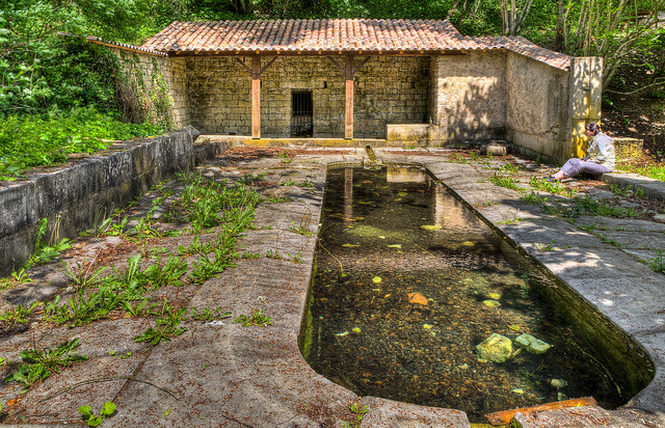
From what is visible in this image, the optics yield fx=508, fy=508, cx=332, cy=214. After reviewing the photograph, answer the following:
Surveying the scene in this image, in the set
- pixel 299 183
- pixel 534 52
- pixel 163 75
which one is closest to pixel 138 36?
pixel 163 75

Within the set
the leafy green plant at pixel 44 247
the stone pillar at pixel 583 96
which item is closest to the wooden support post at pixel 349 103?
the stone pillar at pixel 583 96

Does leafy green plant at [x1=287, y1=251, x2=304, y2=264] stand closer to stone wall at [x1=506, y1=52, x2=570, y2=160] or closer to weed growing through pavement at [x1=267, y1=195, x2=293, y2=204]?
weed growing through pavement at [x1=267, y1=195, x2=293, y2=204]

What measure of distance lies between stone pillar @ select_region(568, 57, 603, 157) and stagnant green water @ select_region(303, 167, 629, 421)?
522 centimetres

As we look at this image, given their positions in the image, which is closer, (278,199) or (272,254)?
(272,254)

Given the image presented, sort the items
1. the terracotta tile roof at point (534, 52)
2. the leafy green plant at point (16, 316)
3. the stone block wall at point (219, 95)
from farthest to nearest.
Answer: the stone block wall at point (219, 95), the terracotta tile roof at point (534, 52), the leafy green plant at point (16, 316)

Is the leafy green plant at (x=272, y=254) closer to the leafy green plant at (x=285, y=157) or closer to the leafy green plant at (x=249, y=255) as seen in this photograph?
the leafy green plant at (x=249, y=255)

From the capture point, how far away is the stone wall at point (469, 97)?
15.3 meters

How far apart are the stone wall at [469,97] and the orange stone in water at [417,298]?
11802 mm

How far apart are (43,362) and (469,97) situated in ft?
48.2

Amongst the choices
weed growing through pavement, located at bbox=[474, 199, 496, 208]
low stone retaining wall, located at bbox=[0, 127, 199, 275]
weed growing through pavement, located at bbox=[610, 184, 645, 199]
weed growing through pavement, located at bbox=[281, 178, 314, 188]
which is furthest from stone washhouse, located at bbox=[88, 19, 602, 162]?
weed growing through pavement, located at bbox=[281, 178, 314, 188]

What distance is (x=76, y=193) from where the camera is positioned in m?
4.95

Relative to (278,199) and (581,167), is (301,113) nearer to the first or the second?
(581,167)

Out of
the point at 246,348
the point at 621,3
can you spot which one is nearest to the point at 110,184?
the point at 246,348

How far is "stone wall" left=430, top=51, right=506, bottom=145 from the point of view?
15.3m
